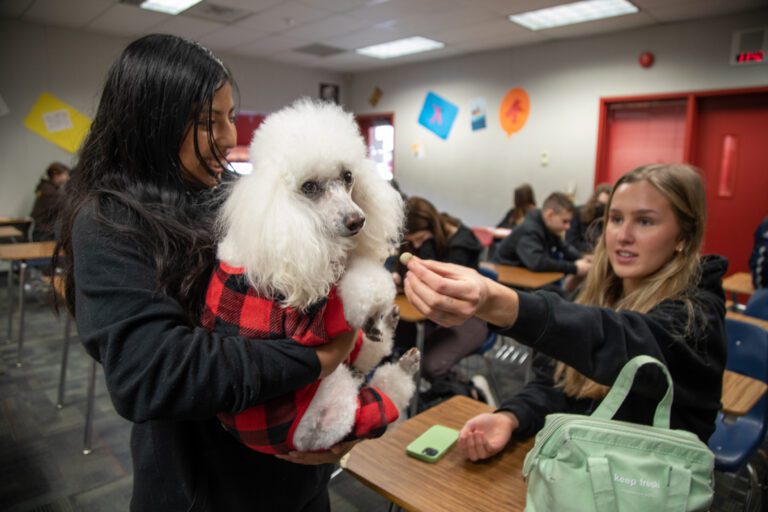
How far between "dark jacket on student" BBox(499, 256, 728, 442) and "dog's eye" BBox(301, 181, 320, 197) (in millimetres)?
454

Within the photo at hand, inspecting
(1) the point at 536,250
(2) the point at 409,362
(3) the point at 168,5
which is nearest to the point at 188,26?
(3) the point at 168,5

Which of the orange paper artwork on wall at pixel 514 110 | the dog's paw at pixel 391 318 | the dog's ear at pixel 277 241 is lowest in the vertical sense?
the dog's paw at pixel 391 318

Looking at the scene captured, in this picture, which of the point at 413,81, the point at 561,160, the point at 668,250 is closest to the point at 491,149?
the point at 561,160

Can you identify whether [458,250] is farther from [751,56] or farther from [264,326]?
[751,56]

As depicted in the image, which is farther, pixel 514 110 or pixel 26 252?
pixel 514 110

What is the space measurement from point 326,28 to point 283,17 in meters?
0.66

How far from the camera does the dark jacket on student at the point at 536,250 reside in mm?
3914

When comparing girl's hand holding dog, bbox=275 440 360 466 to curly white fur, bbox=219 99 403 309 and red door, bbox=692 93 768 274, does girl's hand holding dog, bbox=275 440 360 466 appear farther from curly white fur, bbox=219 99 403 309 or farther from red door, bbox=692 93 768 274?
red door, bbox=692 93 768 274

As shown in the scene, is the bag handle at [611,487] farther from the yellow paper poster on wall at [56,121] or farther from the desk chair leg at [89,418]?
the yellow paper poster on wall at [56,121]

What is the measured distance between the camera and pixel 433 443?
122cm

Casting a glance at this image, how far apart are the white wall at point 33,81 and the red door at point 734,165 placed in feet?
24.4

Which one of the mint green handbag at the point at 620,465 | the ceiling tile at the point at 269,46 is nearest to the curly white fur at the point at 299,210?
the mint green handbag at the point at 620,465

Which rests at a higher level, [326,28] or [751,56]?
[326,28]

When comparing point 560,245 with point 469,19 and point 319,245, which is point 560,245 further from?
point 319,245
